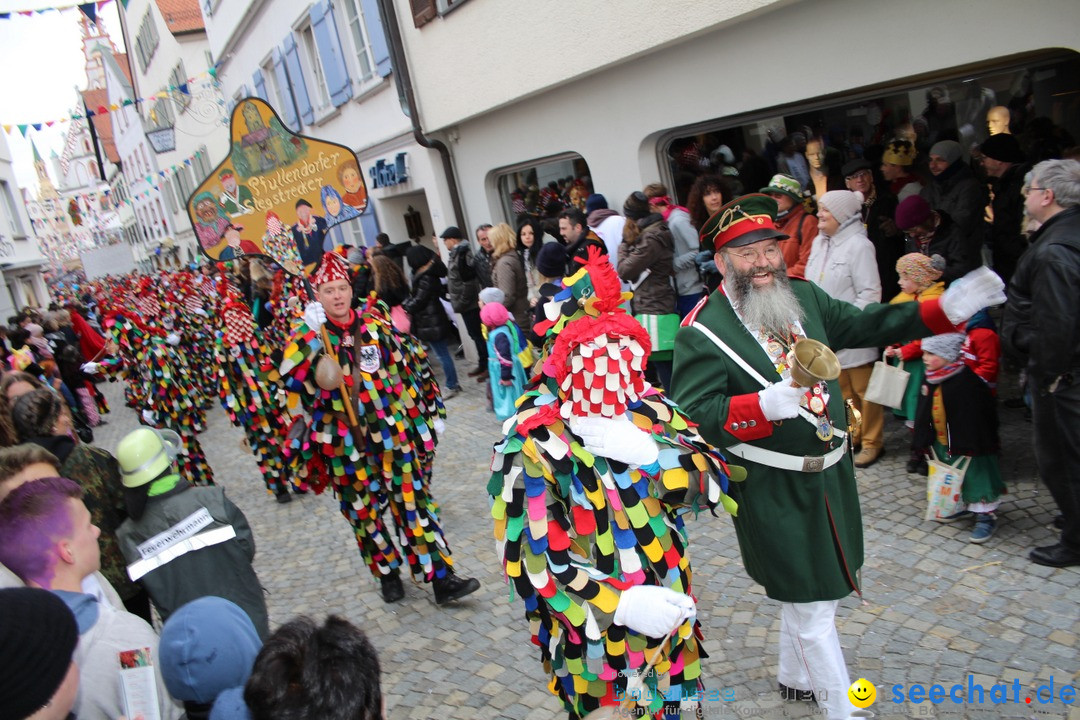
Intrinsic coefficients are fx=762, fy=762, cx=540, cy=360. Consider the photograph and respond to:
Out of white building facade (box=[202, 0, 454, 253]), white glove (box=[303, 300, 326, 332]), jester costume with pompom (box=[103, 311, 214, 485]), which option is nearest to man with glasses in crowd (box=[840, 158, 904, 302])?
white glove (box=[303, 300, 326, 332])

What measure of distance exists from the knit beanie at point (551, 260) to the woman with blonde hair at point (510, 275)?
1.96 metres

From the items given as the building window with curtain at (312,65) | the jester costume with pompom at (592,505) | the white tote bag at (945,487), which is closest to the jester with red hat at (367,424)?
the jester costume with pompom at (592,505)

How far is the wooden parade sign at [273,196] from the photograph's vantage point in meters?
5.56

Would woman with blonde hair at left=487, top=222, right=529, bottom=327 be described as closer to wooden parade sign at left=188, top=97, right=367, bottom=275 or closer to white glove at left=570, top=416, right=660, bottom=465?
wooden parade sign at left=188, top=97, right=367, bottom=275

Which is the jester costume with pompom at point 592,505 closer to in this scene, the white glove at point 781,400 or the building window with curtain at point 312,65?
the white glove at point 781,400

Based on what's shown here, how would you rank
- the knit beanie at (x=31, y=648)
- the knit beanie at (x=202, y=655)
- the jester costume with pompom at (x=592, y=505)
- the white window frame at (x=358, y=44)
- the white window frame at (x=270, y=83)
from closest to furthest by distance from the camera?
the knit beanie at (x=31, y=648) → the knit beanie at (x=202, y=655) → the jester costume with pompom at (x=592, y=505) → the white window frame at (x=358, y=44) → the white window frame at (x=270, y=83)

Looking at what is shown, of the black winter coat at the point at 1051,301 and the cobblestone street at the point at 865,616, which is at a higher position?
the black winter coat at the point at 1051,301

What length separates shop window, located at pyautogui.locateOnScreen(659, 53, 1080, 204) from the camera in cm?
589

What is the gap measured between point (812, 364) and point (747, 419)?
35 cm

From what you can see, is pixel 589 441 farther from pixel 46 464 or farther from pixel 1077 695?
pixel 46 464

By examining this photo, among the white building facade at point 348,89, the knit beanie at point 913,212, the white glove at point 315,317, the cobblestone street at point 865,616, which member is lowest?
the cobblestone street at point 865,616

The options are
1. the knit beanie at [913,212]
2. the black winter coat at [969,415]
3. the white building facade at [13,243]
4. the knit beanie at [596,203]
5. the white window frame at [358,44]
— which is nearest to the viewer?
the black winter coat at [969,415]

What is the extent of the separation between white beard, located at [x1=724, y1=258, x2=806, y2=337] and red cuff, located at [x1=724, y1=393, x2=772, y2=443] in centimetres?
32

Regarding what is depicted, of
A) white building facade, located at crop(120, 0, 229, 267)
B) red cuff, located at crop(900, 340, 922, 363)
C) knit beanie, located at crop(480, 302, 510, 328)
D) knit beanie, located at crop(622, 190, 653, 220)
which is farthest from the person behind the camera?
white building facade, located at crop(120, 0, 229, 267)
